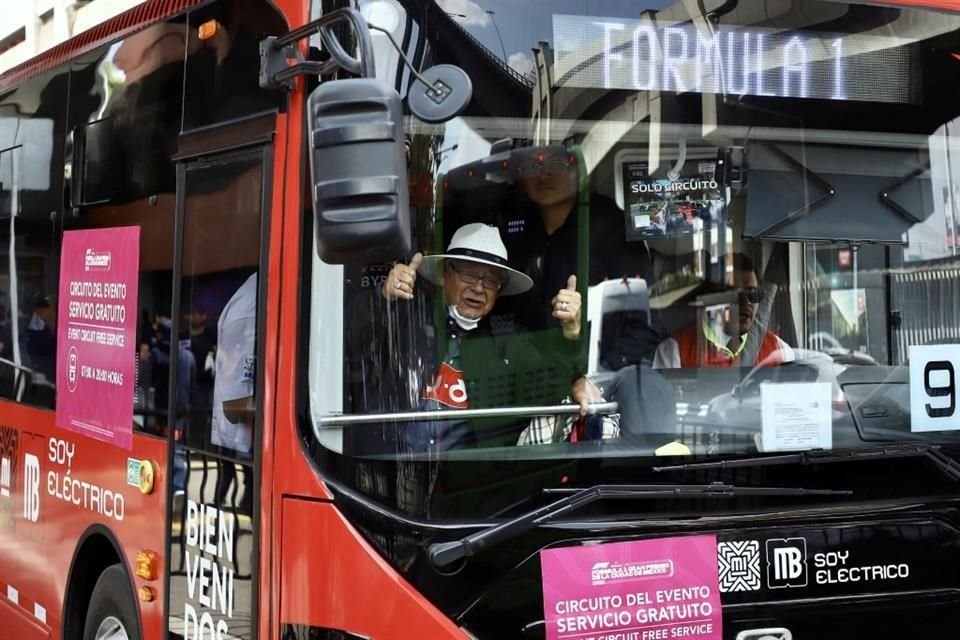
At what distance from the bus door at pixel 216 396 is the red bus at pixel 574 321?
18 mm

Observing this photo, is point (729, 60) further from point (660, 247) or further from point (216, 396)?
point (216, 396)

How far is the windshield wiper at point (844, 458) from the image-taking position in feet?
11.9

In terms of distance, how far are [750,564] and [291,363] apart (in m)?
1.40

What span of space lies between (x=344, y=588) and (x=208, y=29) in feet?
6.52

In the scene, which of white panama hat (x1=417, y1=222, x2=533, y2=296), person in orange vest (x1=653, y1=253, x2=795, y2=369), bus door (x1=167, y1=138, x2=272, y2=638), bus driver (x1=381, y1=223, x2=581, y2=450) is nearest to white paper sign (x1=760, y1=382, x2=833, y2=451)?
person in orange vest (x1=653, y1=253, x2=795, y2=369)

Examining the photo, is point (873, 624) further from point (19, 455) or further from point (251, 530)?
point (19, 455)

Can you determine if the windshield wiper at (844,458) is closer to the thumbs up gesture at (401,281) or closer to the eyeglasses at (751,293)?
the eyeglasses at (751,293)

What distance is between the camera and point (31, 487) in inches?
244

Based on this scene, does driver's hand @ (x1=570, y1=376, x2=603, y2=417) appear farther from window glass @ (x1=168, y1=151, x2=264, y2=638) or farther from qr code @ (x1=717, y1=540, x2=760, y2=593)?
window glass @ (x1=168, y1=151, x2=264, y2=638)

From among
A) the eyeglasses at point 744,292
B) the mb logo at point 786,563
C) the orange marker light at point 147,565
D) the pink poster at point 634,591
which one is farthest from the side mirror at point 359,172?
the orange marker light at point 147,565

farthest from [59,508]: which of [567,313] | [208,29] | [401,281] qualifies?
[567,313]

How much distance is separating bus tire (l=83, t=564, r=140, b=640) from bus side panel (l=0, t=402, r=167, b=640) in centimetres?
14

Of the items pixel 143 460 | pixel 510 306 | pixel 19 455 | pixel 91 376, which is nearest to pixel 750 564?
pixel 510 306

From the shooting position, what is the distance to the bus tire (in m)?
4.91
